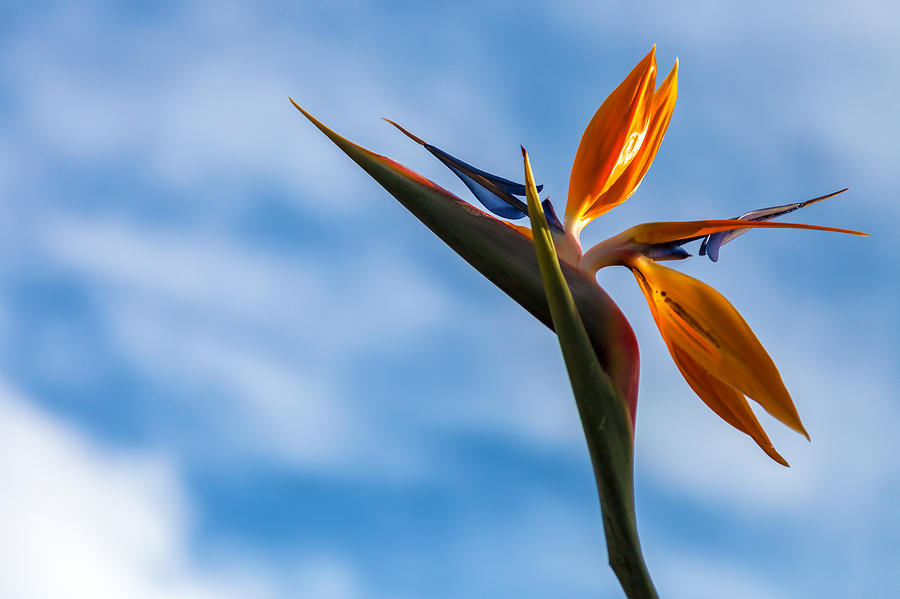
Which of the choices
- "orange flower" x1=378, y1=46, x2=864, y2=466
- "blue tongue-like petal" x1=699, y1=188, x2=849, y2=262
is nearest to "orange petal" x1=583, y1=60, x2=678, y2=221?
"orange flower" x1=378, y1=46, x2=864, y2=466

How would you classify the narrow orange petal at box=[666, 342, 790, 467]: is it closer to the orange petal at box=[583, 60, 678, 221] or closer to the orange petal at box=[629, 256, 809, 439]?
the orange petal at box=[629, 256, 809, 439]

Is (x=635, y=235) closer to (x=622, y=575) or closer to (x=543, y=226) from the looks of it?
(x=543, y=226)

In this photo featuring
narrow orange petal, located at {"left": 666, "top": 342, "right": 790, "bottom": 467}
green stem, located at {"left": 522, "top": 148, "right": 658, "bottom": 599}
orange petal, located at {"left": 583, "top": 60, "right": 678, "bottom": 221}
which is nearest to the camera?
green stem, located at {"left": 522, "top": 148, "right": 658, "bottom": 599}

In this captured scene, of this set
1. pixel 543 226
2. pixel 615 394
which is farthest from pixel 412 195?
pixel 615 394

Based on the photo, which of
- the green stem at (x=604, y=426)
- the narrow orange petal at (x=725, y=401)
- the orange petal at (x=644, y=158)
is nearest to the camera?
the green stem at (x=604, y=426)

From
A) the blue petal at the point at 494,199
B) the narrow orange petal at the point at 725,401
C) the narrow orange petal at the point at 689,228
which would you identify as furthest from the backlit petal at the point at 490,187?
the narrow orange petal at the point at 725,401

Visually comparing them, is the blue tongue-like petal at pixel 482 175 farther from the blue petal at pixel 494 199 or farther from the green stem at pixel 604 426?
the green stem at pixel 604 426

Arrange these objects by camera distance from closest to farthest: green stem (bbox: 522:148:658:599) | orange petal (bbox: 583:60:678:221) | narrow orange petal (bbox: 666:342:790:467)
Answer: green stem (bbox: 522:148:658:599) < narrow orange petal (bbox: 666:342:790:467) < orange petal (bbox: 583:60:678:221)
